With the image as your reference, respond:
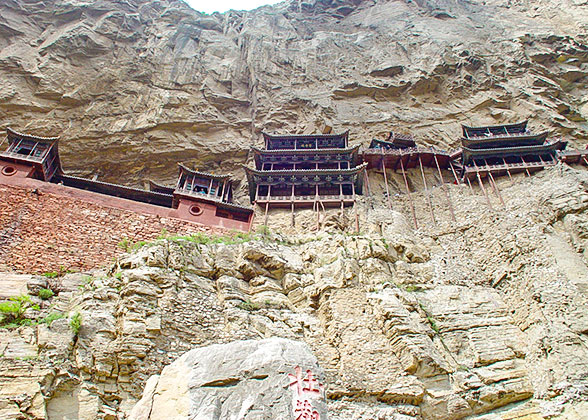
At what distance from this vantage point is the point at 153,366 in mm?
10984

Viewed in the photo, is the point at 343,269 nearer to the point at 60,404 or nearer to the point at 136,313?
the point at 136,313

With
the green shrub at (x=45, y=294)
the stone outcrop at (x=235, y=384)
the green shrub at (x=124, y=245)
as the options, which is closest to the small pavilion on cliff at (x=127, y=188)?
the green shrub at (x=124, y=245)

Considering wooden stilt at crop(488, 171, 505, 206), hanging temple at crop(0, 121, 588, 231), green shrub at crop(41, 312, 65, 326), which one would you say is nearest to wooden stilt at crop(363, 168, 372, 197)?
hanging temple at crop(0, 121, 588, 231)

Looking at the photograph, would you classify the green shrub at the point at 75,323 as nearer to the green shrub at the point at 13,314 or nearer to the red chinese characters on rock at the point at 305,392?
the green shrub at the point at 13,314

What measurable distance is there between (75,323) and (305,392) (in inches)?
329

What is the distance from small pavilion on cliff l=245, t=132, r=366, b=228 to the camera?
24672 mm

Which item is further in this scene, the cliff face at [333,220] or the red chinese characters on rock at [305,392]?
the cliff face at [333,220]

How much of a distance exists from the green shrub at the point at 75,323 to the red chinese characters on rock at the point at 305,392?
8018 millimetres

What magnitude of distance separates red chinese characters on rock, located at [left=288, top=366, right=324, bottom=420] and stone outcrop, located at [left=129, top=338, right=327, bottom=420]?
12mm

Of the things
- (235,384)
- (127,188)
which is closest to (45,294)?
(235,384)

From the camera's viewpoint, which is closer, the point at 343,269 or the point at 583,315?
the point at 583,315

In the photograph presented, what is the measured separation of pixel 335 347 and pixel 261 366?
7745 mm

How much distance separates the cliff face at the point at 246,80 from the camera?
30.6 m

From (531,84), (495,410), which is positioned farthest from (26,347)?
(531,84)
